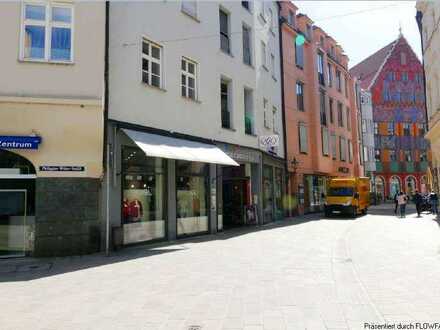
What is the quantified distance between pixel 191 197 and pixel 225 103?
5.66 m

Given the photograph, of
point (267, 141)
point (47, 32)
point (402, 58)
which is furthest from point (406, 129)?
point (47, 32)

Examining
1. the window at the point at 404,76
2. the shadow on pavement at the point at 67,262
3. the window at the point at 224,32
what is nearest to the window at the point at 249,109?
the window at the point at 224,32

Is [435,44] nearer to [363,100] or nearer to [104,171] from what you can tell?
[104,171]

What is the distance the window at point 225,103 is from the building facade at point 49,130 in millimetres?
8429

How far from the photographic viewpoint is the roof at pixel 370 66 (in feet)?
226

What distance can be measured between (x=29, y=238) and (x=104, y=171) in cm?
275

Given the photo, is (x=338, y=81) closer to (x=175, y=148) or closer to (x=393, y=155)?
(x=393, y=155)

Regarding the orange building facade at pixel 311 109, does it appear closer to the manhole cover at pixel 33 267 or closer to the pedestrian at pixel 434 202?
the pedestrian at pixel 434 202

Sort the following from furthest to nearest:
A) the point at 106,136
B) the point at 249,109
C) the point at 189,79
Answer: the point at 249,109 → the point at 189,79 → the point at 106,136

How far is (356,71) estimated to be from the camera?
245ft

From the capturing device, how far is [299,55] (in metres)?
33.9

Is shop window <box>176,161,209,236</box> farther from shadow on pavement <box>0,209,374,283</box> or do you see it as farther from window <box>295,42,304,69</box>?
window <box>295,42,304,69</box>

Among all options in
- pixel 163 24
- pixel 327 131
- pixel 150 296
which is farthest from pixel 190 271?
pixel 327 131

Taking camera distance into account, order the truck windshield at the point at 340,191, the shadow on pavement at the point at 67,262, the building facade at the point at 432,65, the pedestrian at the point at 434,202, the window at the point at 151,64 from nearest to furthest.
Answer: the shadow on pavement at the point at 67,262 < the window at the point at 151,64 < the building facade at the point at 432,65 < the pedestrian at the point at 434,202 < the truck windshield at the point at 340,191
